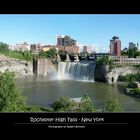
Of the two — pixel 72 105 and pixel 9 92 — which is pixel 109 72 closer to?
pixel 72 105

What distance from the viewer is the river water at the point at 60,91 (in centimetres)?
227

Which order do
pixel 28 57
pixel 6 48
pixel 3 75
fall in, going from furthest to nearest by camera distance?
pixel 28 57 → pixel 3 75 → pixel 6 48

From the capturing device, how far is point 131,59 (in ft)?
8.14

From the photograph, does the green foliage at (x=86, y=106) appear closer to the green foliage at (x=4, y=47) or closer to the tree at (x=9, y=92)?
the tree at (x=9, y=92)

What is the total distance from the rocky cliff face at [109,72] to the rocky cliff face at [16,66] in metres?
0.56

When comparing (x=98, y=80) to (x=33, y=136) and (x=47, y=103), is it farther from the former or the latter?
(x=33, y=136)

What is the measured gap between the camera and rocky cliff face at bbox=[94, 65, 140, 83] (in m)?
2.44

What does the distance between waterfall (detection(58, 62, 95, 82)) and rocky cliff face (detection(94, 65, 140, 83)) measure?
0.07 meters

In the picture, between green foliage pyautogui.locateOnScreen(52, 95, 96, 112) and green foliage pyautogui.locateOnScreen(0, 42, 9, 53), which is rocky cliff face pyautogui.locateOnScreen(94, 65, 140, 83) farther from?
green foliage pyautogui.locateOnScreen(0, 42, 9, 53)

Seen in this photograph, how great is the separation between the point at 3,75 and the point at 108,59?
83 cm

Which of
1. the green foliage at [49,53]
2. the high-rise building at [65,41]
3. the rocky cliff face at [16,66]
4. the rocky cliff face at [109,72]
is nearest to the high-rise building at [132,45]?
the rocky cliff face at [109,72]

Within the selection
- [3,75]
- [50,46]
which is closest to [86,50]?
[50,46]

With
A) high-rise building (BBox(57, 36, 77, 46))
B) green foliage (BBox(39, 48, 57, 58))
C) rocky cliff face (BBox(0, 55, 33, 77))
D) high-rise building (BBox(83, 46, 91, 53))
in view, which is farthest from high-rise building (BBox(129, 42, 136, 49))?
rocky cliff face (BBox(0, 55, 33, 77))

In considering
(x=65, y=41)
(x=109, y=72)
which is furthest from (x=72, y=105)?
(x=109, y=72)
